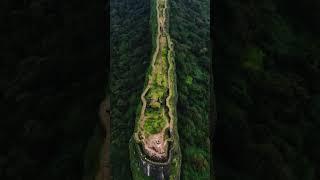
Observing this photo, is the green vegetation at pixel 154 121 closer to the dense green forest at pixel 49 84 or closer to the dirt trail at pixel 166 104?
the dirt trail at pixel 166 104

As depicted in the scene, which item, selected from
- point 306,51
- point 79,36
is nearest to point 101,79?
point 79,36

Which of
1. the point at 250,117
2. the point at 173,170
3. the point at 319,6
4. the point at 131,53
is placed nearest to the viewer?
the point at 173,170

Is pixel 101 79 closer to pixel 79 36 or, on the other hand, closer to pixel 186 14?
pixel 79 36

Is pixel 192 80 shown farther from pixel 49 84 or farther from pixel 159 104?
pixel 49 84

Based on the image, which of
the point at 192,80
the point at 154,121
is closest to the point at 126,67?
the point at 192,80

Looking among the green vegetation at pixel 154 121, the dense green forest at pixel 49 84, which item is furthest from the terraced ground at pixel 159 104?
the dense green forest at pixel 49 84
